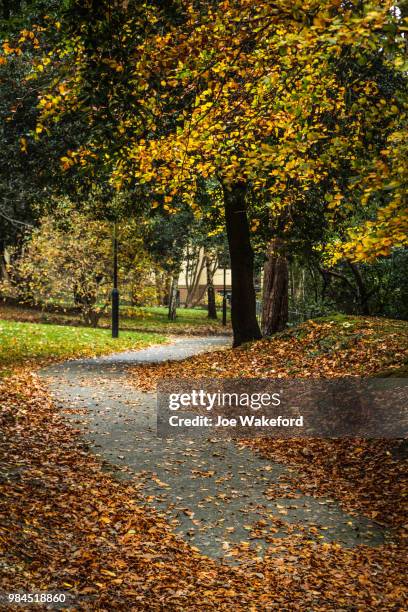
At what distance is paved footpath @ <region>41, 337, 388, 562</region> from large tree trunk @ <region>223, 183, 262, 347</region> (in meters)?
6.30

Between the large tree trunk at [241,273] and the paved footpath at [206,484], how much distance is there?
6.30 m

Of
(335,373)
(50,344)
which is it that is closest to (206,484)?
(335,373)

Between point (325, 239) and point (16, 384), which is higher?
point (325, 239)

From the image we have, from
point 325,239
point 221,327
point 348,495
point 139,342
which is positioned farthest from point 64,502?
point 221,327

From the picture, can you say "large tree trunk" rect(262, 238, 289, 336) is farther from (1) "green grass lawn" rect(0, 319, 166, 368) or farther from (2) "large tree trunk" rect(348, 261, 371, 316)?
(1) "green grass lawn" rect(0, 319, 166, 368)

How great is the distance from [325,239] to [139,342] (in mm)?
10254

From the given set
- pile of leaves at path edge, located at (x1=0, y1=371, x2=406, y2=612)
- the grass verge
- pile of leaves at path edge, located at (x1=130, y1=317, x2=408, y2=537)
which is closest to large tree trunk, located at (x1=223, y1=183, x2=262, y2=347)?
pile of leaves at path edge, located at (x1=130, y1=317, x2=408, y2=537)

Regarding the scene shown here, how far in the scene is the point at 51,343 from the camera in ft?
73.9

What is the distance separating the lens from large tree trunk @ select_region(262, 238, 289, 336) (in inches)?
829

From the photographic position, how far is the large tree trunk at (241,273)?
18736 millimetres

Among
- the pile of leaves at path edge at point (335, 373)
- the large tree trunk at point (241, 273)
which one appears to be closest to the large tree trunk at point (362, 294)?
the large tree trunk at point (241, 273)

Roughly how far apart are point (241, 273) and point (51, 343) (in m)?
7.11

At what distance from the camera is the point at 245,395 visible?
13.2 m

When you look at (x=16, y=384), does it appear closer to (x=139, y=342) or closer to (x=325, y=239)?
(x=325, y=239)
